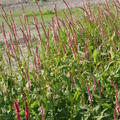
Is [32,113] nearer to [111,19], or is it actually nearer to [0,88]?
[0,88]

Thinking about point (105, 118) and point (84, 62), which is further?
point (84, 62)

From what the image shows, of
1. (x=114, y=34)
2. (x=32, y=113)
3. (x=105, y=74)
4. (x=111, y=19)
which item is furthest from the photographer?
(x=111, y=19)

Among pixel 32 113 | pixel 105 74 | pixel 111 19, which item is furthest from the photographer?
pixel 111 19

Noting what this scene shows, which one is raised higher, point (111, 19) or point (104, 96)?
point (111, 19)

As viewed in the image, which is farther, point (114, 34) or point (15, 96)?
point (114, 34)

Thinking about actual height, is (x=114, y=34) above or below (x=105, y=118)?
above

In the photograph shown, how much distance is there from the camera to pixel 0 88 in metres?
2.23

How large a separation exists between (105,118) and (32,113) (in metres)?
0.35

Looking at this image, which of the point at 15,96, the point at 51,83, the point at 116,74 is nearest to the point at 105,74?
the point at 116,74

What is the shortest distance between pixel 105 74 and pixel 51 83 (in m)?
0.31

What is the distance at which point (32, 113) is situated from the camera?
203 centimetres

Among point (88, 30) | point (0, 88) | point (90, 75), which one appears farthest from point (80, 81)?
point (88, 30)

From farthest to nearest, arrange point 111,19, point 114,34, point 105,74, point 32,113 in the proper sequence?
point 111,19 → point 114,34 → point 105,74 → point 32,113

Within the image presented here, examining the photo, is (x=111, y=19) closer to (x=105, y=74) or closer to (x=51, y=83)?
(x=105, y=74)
